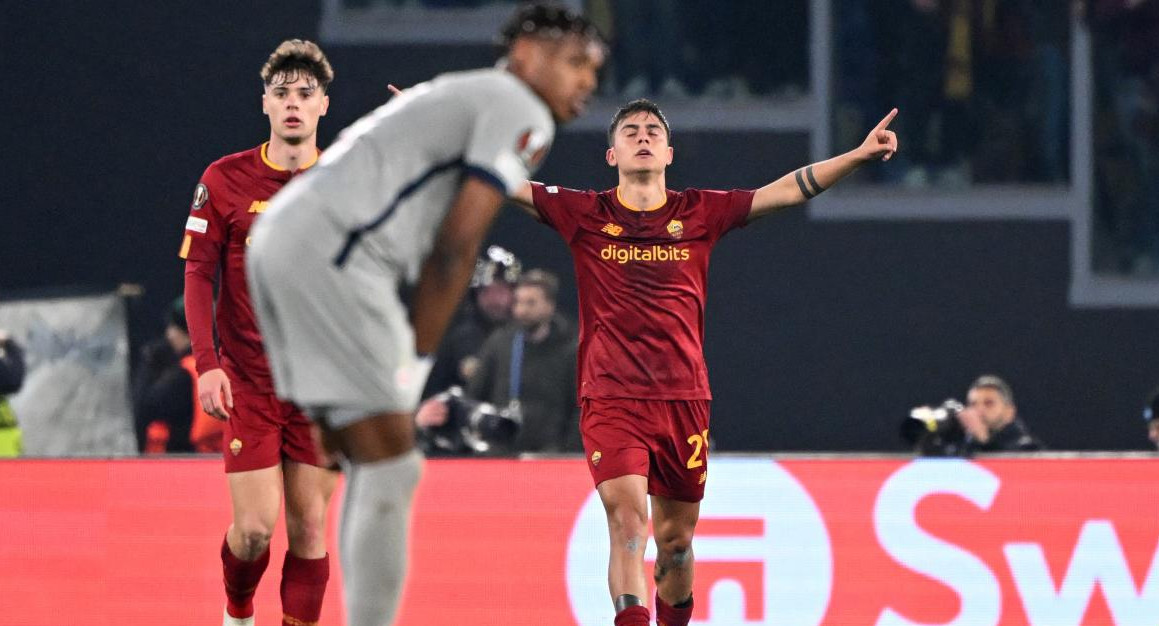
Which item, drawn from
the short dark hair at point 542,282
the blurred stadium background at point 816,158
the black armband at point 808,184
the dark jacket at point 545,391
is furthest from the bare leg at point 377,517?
the blurred stadium background at point 816,158

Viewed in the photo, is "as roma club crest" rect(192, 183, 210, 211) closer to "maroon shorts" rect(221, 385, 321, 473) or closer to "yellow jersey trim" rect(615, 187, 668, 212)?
"maroon shorts" rect(221, 385, 321, 473)

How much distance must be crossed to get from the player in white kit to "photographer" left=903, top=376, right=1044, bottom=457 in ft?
15.2

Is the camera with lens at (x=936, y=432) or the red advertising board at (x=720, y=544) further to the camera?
the camera with lens at (x=936, y=432)

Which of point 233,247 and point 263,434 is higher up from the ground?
point 233,247

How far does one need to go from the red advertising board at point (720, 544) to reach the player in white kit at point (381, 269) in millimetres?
3732

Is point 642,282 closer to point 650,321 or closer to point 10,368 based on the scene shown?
point 650,321

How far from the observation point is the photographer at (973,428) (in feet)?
28.2

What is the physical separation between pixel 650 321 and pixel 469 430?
2.65 m

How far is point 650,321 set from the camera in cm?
643

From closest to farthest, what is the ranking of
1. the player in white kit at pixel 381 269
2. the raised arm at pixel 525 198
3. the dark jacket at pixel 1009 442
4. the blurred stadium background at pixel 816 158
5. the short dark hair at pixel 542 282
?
the player in white kit at pixel 381 269 → the raised arm at pixel 525 198 → the dark jacket at pixel 1009 442 → the short dark hair at pixel 542 282 → the blurred stadium background at pixel 816 158

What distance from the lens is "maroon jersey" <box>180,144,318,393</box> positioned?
6176 millimetres

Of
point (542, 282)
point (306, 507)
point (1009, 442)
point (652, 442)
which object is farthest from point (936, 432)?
point (306, 507)

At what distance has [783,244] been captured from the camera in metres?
13.4

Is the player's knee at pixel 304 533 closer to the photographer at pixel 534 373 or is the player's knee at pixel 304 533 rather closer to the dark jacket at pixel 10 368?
the photographer at pixel 534 373
